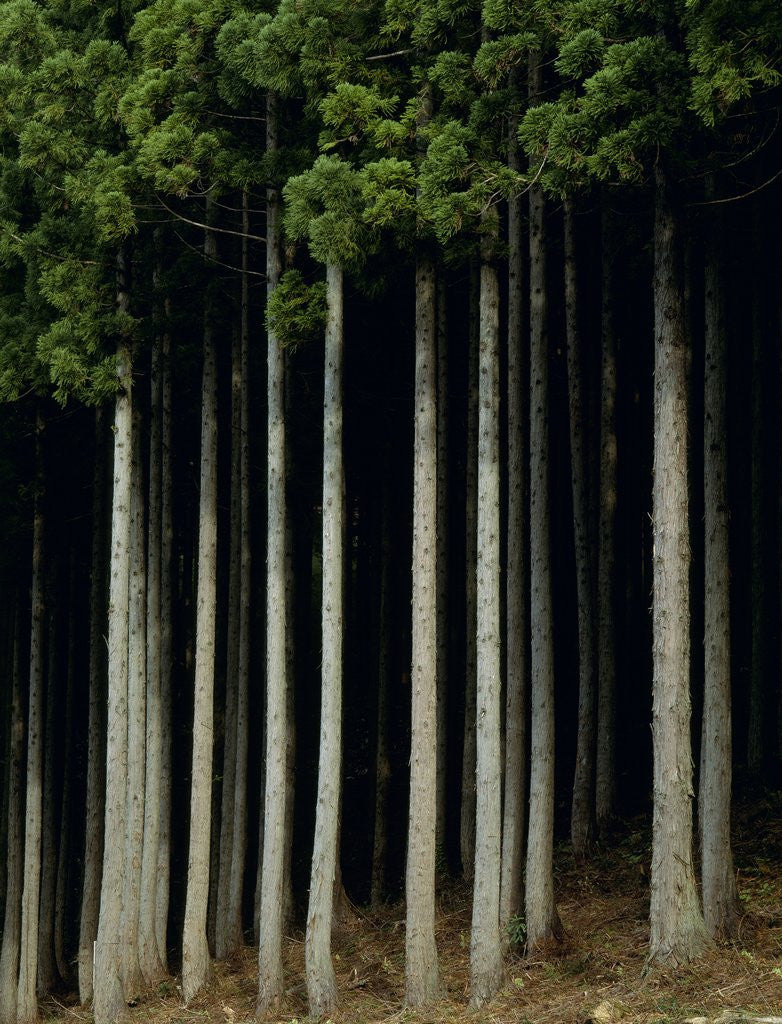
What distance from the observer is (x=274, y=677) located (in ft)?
42.9

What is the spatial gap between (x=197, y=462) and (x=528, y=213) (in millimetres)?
8662

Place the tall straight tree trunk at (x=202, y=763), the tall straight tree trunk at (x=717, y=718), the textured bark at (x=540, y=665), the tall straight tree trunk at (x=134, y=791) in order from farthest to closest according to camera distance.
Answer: the tall straight tree trunk at (x=134, y=791)
the tall straight tree trunk at (x=202, y=763)
the textured bark at (x=540, y=665)
the tall straight tree trunk at (x=717, y=718)

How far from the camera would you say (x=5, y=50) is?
593 inches

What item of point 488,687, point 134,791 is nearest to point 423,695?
point 488,687

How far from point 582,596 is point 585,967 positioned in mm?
4348

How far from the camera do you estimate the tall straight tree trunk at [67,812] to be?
19.8m

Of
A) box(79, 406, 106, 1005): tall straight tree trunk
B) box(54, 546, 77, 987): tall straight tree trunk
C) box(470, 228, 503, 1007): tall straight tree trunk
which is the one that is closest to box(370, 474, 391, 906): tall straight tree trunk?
box(79, 406, 106, 1005): tall straight tree trunk

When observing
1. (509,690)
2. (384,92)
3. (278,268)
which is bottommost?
(509,690)

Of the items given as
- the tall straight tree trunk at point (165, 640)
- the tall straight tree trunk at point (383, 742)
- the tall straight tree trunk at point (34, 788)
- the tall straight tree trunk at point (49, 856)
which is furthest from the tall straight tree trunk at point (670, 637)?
the tall straight tree trunk at point (49, 856)

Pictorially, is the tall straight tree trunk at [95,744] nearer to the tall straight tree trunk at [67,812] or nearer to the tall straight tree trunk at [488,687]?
the tall straight tree trunk at [67,812]

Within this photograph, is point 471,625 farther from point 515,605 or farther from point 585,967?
point 585,967

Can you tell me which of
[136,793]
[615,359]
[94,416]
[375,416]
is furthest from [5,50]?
[136,793]

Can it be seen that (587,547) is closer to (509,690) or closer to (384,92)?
(509,690)

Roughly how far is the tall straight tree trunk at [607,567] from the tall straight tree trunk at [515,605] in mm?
1396
